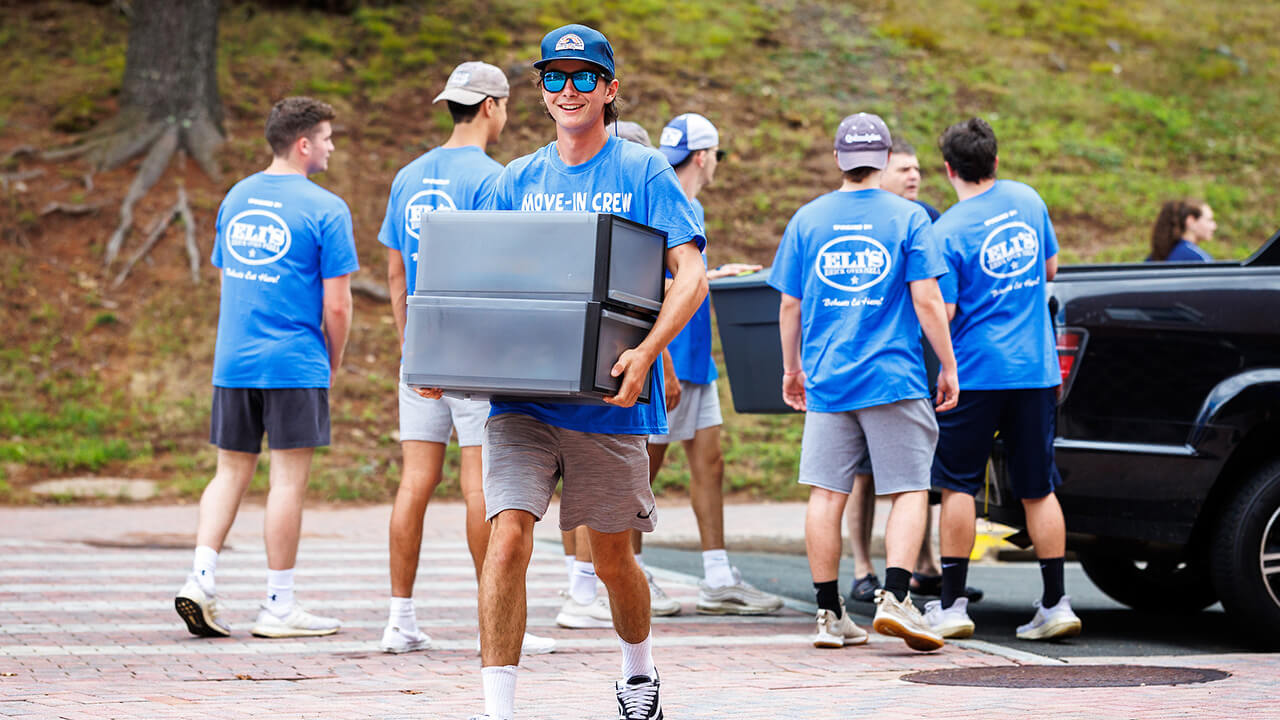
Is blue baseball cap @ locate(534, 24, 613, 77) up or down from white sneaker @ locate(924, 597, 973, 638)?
up

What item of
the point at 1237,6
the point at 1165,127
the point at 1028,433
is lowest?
the point at 1028,433

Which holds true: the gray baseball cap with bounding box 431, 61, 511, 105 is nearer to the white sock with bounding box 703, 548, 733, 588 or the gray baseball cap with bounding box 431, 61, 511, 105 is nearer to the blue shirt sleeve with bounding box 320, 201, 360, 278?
the blue shirt sleeve with bounding box 320, 201, 360, 278

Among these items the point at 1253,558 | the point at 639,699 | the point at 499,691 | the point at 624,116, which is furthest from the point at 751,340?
the point at 624,116

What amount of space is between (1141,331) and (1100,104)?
1793 centimetres

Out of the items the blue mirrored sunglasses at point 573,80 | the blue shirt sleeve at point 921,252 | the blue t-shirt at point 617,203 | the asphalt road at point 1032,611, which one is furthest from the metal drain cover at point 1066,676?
the blue mirrored sunglasses at point 573,80

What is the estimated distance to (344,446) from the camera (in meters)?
13.9

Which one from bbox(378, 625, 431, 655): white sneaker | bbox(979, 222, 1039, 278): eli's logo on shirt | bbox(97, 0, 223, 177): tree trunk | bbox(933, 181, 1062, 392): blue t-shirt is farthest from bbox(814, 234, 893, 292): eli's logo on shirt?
bbox(97, 0, 223, 177): tree trunk

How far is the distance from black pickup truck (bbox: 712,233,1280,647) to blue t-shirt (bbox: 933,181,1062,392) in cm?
16

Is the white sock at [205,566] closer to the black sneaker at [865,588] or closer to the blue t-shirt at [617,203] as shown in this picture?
the blue t-shirt at [617,203]

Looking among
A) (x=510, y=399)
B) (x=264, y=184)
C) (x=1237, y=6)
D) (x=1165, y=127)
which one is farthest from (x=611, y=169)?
(x=1237, y=6)

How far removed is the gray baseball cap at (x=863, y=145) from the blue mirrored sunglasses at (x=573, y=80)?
223 cm

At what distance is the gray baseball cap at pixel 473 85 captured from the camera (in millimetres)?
6297

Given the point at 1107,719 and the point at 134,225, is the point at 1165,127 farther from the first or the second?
the point at 1107,719

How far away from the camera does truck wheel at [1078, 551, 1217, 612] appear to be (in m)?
7.86
